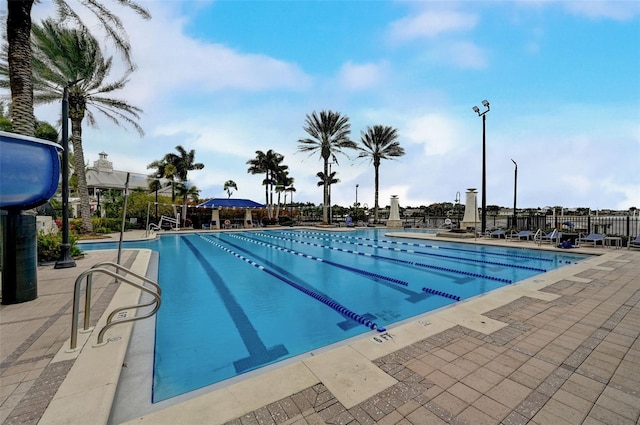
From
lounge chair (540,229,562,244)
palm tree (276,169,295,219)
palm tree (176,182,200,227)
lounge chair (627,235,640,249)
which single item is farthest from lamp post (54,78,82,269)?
palm tree (276,169,295,219)

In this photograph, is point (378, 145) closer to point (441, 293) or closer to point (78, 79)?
point (78, 79)

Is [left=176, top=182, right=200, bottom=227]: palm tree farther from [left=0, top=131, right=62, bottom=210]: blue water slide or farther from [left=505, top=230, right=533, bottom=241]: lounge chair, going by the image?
[left=505, top=230, right=533, bottom=241]: lounge chair

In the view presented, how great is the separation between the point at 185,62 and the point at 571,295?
517 inches

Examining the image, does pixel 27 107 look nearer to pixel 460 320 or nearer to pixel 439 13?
pixel 460 320

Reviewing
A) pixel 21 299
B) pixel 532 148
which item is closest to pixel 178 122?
pixel 21 299

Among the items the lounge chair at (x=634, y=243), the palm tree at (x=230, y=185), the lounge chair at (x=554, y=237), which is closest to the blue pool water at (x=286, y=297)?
the lounge chair at (x=554, y=237)

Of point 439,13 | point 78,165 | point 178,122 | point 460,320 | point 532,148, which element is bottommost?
point 460,320

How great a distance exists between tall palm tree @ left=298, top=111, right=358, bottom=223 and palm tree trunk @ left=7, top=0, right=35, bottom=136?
19.9 m

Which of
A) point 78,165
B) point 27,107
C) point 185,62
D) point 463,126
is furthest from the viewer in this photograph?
point 463,126

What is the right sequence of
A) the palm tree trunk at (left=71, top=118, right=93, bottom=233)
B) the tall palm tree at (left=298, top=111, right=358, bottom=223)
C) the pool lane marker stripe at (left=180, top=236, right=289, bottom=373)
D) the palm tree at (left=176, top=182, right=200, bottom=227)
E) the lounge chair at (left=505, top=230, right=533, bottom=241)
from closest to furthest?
1. the pool lane marker stripe at (left=180, top=236, right=289, bottom=373)
2. the lounge chair at (left=505, top=230, right=533, bottom=241)
3. the palm tree trunk at (left=71, top=118, right=93, bottom=233)
4. the palm tree at (left=176, top=182, right=200, bottom=227)
5. the tall palm tree at (left=298, top=111, right=358, bottom=223)

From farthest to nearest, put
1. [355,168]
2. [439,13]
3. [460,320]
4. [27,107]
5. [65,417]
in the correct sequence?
[355,168]
[439,13]
[27,107]
[460,320]
[65,417]

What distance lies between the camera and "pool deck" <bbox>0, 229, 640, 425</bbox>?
183 centimetres

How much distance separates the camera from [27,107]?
20.1 feet

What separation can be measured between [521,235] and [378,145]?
16684 mm
